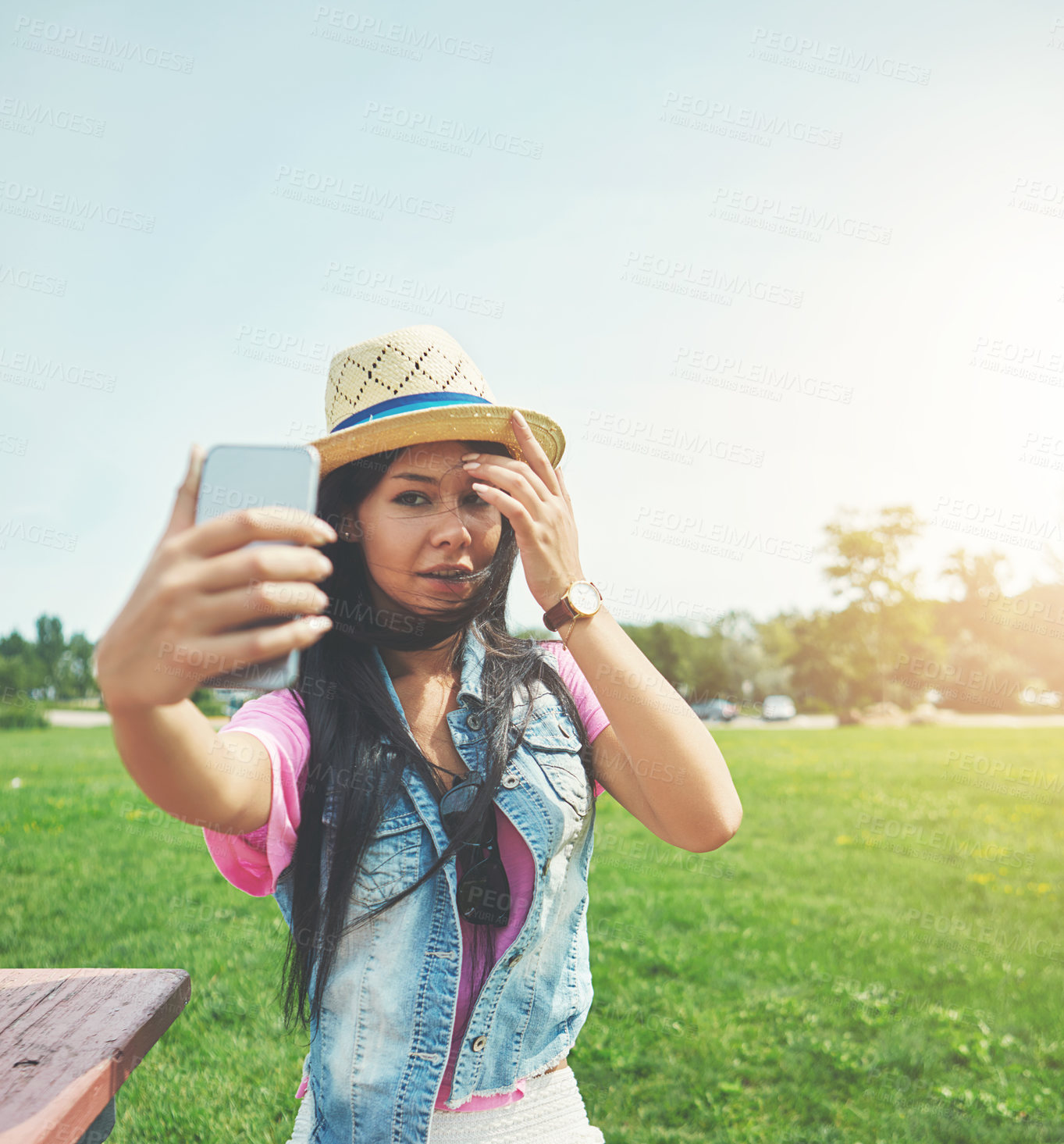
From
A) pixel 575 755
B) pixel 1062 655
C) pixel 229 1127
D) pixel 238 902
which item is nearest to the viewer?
pixel 575 755

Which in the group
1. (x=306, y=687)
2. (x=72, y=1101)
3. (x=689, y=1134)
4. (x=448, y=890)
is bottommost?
(x=689, y=1134)

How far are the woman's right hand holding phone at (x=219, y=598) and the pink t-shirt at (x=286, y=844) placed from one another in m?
0.69

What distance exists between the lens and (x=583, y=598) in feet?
5.90

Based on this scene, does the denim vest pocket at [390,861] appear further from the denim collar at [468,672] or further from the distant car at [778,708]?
the distant car at [778,708]

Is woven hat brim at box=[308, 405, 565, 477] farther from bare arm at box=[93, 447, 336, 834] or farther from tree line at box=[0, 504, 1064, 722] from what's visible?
tree line at box=[0, 504, 1064, 722]

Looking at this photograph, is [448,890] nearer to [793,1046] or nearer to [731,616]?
[793,1046]

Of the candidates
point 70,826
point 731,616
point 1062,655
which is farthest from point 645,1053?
point 1062,655

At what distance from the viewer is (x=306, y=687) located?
2.01 metres

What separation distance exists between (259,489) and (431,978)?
4.11ft

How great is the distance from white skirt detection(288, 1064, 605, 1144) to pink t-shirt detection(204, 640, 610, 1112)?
0.07 feet

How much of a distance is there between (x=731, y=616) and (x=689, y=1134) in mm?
30908

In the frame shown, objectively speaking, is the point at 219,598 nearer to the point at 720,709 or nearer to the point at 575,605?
the point at 575,605

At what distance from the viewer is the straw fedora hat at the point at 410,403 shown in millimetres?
2006

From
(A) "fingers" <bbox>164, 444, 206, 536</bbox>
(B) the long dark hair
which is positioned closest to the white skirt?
(B) the long dark hair
